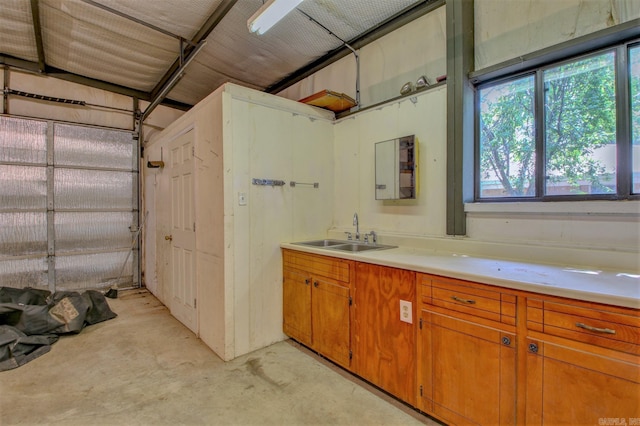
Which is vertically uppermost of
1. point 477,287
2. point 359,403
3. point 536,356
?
point 477,287

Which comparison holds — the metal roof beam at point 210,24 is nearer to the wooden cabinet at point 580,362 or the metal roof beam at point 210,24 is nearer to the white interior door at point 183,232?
the white interior door at point 183,232

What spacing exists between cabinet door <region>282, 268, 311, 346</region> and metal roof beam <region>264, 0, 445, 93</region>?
101 inches

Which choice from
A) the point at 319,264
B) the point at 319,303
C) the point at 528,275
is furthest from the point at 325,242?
Result: the point at 528,275

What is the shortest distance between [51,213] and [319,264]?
13.9 ft

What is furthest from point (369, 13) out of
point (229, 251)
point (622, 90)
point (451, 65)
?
point (229, 251)

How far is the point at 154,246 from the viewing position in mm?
4535

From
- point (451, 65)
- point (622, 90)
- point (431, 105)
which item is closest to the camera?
point (622, 90)

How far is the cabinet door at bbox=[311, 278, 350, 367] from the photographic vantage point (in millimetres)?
2398

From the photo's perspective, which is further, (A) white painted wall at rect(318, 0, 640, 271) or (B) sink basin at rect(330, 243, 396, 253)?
(B) sink basin at rect(330, 243, 396, 253)

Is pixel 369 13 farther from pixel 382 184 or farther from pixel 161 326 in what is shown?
pixel 161 326

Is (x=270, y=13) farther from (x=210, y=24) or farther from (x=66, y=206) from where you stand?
(x=66, y=206)

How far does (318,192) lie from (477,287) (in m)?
2.02

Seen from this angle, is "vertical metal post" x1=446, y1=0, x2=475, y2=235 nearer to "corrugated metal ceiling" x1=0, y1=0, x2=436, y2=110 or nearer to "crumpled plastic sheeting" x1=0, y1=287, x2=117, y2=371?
"corrugated metal ceiling" x1=0, y1=0, x2=436, y2=110

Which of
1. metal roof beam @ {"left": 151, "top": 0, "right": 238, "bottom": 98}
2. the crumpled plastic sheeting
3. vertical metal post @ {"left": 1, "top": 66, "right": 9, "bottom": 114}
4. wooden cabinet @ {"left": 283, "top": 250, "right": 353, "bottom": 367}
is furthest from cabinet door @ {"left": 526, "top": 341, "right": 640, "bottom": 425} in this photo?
vertical metal post @ {"left": 1, "top": 66, "right": 9, "bottom": 114}
